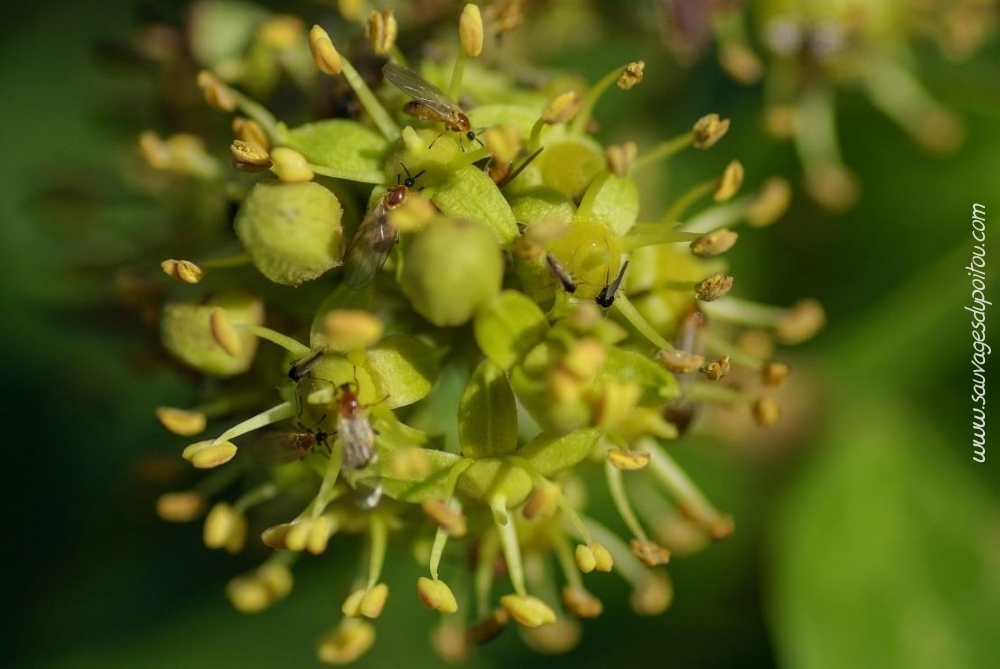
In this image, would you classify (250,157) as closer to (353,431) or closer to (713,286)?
(353,431)

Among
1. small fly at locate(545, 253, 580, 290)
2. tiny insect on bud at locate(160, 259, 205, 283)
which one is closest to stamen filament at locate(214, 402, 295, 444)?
tiny insect on bud at locate(160, 259, 205, 283)

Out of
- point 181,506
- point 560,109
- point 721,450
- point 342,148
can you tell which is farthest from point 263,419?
point 721,450

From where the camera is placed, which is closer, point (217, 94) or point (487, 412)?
point (487, 412)

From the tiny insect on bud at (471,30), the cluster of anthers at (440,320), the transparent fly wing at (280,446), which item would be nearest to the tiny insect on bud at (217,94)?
the cluster of anthers at (440,320)

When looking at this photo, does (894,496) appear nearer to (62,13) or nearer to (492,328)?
(492,328)

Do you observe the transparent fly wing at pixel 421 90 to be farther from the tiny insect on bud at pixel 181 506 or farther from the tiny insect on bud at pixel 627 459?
the tiny insect on bud at pixel 181 506

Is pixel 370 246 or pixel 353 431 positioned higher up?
pixel 370 246

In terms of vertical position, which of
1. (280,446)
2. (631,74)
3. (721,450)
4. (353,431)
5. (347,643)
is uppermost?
(631,74)

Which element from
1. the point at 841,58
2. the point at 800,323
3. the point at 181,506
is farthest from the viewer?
the point at 841,58
